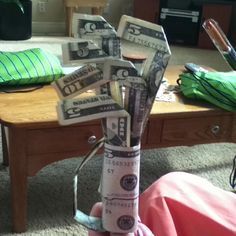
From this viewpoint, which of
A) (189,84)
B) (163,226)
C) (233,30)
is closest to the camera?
(163,226)

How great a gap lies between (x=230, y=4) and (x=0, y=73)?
2.80 m

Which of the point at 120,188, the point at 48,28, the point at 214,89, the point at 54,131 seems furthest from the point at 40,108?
the point at 48,28

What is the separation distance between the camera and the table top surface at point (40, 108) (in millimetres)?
1229

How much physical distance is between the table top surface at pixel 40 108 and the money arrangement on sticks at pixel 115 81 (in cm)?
71

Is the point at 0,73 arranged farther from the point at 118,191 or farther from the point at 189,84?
the point at 118,191

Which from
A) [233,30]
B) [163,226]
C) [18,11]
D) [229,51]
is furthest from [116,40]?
[233,30]

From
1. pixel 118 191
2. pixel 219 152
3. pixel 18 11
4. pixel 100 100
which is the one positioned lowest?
pixel 219 152

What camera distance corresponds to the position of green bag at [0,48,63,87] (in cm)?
141

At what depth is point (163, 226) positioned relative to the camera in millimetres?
687

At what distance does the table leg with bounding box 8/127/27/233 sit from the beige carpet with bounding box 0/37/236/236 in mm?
52

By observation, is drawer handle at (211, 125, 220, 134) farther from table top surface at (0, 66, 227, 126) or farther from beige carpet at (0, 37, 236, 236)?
beige carpet at (0, 37, 236, 236)

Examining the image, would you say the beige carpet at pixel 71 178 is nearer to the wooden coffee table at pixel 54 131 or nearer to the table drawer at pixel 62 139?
the wooden coffee table at pixel 54 131

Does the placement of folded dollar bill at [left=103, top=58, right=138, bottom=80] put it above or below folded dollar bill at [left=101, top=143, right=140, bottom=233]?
above

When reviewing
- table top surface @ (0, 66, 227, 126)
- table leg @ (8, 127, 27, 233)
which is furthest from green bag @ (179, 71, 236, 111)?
table leg @ (8, 127, 27, 233)
